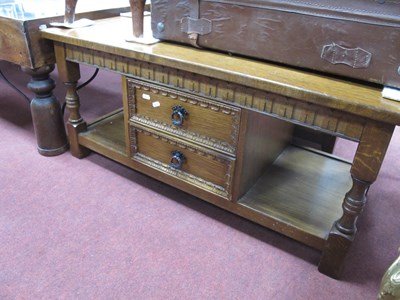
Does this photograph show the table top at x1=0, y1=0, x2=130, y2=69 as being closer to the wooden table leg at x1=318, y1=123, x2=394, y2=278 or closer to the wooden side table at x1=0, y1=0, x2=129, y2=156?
the wooden side table at x1=0, y1=0, x2=129, y2=156

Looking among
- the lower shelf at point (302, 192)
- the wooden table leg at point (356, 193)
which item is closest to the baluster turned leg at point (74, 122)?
the lower shelf at point (302, 192)

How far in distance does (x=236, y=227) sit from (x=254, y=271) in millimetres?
209

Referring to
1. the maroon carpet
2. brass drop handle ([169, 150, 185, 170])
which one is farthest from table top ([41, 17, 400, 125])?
the maroon carpet

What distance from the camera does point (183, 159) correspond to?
1282mm

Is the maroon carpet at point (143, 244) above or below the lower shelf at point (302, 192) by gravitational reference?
below

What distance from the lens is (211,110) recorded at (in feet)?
3.67

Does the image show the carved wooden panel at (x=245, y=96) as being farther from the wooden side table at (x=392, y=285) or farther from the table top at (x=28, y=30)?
the wooden side table at (x=392, y=285)

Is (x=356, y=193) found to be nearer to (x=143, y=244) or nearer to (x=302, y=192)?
(x=302, y=192)

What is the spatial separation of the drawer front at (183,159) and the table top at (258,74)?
0.31 metres

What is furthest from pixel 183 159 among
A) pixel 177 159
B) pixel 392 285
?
pixel 392 285

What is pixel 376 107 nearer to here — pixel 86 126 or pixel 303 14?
pixel 303 14

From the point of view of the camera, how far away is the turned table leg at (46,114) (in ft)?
4.89

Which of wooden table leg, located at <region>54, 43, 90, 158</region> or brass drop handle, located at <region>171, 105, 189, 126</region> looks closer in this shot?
brass drop handle, located at <region>171, 105, 189, 126</region>

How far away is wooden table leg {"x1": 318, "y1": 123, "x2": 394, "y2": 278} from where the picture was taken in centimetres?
84
